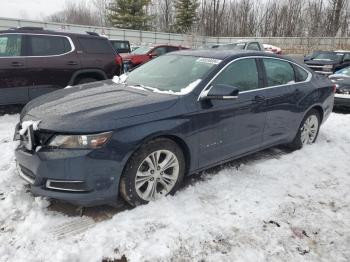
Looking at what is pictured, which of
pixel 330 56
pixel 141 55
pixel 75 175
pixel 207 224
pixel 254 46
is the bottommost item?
pixel 207 224

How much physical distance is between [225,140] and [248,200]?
75cm

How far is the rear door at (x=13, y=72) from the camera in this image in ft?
21.6

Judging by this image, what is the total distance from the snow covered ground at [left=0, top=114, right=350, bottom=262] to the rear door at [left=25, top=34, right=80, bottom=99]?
118 inches

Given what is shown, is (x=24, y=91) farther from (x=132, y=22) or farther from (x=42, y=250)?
(x=132, y=22)

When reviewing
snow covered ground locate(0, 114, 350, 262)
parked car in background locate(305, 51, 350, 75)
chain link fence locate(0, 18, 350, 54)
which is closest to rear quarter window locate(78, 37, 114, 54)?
snow covered ground locate(0, 114, 350, 262)

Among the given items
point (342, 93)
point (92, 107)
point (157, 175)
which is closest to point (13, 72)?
point (92, 107)

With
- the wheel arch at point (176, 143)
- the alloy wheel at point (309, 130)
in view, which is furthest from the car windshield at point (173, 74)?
the alloy wheel at point (309, 130)

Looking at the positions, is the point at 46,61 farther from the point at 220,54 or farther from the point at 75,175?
the point at 75,175

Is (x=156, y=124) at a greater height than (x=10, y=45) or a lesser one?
lesser

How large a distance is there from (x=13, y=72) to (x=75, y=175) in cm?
455

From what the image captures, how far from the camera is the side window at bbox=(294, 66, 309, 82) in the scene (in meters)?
5.24

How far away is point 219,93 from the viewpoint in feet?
12.1

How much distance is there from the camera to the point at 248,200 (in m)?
3.70

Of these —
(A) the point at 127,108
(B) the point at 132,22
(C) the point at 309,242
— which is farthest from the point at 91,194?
(B) the point at 132,22
